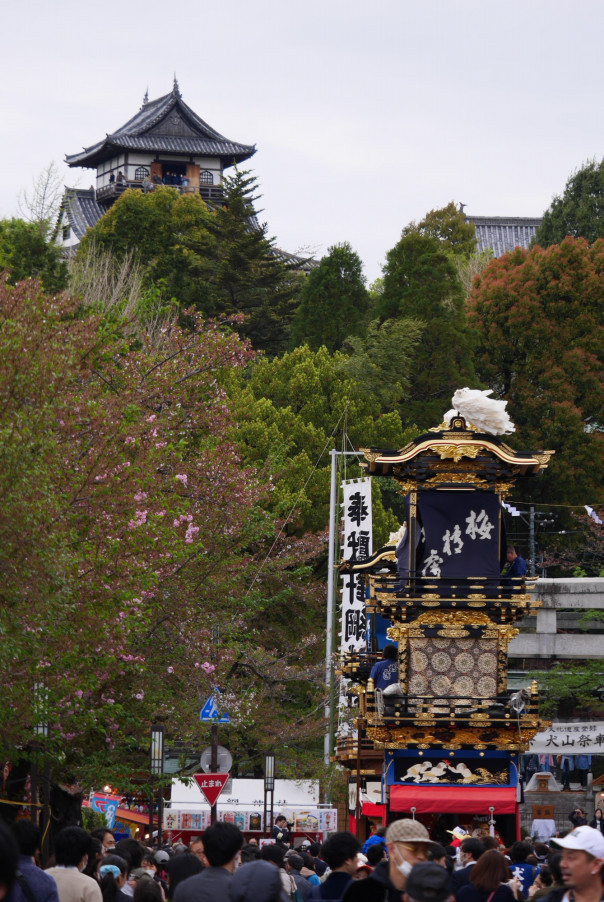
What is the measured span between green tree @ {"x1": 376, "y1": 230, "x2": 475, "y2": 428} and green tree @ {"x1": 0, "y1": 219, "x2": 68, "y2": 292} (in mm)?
12789

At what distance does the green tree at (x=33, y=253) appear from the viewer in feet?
139

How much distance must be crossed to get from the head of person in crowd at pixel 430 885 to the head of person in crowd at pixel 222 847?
6.53 ft

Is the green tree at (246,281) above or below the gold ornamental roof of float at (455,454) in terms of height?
above

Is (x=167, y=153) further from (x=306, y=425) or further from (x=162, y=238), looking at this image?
(x=306, y=425)

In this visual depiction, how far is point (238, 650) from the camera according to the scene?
98.3 ft

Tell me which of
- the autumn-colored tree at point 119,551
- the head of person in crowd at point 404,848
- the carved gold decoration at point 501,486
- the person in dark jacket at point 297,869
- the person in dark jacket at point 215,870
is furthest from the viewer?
the carved gold decoration at point 501,486

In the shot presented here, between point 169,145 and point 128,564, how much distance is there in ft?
223

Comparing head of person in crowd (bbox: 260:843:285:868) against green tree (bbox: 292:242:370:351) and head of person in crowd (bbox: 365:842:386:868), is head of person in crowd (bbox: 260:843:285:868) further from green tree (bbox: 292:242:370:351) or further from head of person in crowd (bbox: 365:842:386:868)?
green tree (bbox: 292:242:370:351)

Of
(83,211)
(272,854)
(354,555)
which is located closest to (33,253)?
(354,555)

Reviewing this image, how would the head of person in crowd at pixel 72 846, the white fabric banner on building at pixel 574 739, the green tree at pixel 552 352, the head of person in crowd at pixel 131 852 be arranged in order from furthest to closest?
the green tree at pixel 552 352
the white fabric banner on building at pixel 574 739
the head of person in crowd at pixel 131 852
the head of person in crowd at pixel 72 846

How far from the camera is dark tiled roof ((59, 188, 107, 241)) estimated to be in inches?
3219

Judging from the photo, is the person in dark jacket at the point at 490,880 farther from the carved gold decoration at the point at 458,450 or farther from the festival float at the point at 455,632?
the carved gold decoration at the point at 458,450

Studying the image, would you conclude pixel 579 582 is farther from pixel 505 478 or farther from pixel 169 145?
pixel 169 145

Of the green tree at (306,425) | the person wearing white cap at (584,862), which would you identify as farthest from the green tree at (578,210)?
the person wearing white cap at (584,862)
